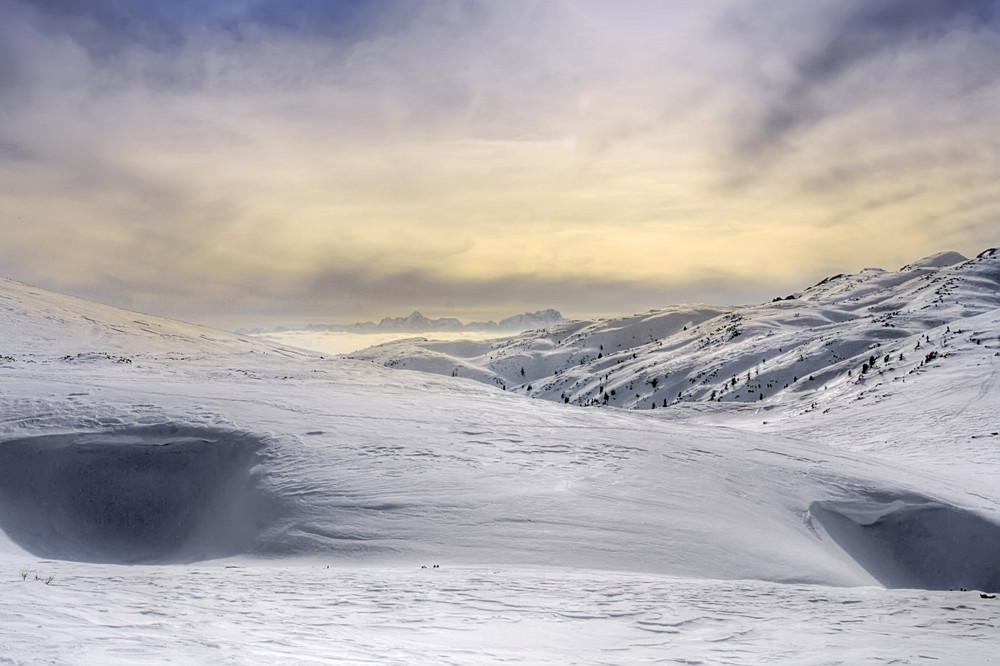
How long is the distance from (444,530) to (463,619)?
3912mm

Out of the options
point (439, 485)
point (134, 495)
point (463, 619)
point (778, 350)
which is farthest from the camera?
point (778, 350)

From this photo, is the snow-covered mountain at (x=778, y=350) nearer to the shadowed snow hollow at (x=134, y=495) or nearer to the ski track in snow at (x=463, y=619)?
the ski track in snow at (x=463, y=619)

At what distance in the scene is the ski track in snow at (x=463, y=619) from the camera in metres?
5.71

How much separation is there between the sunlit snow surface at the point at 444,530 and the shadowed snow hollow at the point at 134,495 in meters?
0.05

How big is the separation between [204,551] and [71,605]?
190 inches

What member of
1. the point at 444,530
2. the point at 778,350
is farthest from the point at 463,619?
the point at 778,350

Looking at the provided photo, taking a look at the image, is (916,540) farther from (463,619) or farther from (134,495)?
(134,495)

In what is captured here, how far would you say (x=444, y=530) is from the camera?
11094mm

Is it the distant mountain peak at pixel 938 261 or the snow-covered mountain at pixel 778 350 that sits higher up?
the distant mountain peak at pixel 938 261

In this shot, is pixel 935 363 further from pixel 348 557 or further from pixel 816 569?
pixel 348 557

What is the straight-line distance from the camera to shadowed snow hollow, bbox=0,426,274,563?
11.6 meters

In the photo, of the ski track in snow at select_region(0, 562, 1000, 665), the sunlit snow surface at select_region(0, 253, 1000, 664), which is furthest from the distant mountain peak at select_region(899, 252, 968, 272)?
the ski track in snow at select_region(0, 562, 1000, 665)

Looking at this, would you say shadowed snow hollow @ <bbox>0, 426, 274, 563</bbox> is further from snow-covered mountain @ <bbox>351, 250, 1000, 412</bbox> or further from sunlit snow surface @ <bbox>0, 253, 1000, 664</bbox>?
snow-covered mountain @ <bbox>351, 250, 1000, 412</bbox>

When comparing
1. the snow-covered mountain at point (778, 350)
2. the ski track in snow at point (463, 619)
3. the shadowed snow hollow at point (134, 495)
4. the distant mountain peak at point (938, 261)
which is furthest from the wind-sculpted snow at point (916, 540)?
the distant mountain peak at point (938, 261)
